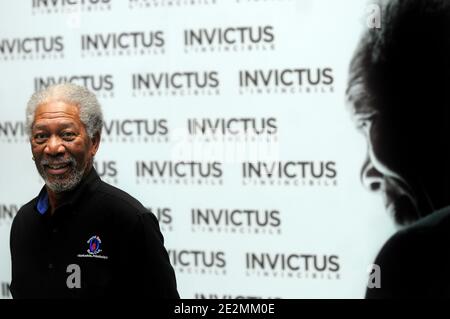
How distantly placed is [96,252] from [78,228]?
99mm

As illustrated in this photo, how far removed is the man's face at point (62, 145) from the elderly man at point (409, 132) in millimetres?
1161

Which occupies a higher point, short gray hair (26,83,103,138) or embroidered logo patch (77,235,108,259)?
short gray hair (26,83,103,138)

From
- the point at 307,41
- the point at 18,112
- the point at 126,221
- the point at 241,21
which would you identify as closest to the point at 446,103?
the point at 307,41

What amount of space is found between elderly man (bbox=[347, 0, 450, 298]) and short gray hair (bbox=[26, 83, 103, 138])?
43.1 inches

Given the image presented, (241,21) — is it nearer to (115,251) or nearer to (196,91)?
(196,91)

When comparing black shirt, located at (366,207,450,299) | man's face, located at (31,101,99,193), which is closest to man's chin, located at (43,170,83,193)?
man's face, located at (31,101,99,193)

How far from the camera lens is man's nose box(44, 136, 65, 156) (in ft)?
7.32

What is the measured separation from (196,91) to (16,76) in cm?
88

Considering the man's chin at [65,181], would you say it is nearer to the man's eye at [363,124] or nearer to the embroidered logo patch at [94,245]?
the embroidered logo patch at [94,245]

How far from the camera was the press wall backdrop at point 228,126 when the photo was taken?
2934 millimetres

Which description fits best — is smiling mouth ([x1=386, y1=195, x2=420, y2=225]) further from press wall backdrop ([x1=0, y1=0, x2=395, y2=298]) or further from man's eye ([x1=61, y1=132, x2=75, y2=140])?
man's eye ([x1=61, y1=132, x2=75, y2=140])

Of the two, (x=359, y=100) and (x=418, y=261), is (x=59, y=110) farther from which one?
(x=418, y=261)

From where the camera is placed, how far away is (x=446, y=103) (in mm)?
2820

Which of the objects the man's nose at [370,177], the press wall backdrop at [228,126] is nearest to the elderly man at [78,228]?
the press wall backdrop at [228,126]
